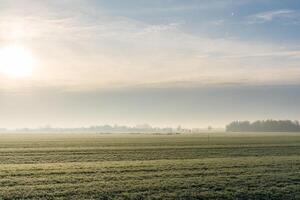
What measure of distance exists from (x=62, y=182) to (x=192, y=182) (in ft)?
30.2

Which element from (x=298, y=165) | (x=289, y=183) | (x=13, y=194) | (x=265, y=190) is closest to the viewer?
(x=13, y=194)

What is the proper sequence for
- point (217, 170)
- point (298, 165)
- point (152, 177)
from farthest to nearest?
1. point (298, 165)
2. point (217, 170)
3. point (152, 177)

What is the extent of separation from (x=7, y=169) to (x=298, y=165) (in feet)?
90.4

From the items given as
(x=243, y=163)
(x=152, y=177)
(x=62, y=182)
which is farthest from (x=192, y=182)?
(x=243, y=163)

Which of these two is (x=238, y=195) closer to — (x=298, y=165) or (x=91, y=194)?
(x=91, y=194)

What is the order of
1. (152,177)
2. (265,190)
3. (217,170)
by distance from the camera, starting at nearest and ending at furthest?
1. (265,190)
2. (152,177)
3. (217,170)

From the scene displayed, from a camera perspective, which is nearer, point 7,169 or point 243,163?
point 7,169

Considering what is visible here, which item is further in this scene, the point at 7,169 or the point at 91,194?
the point at 7,169

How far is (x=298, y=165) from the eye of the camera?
45219mm

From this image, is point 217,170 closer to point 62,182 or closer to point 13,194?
point 62,182

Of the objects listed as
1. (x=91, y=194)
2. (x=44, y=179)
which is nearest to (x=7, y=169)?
(x=44, y=179)

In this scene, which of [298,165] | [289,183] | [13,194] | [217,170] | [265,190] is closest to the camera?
[13,194]

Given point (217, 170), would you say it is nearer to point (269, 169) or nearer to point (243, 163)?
point (269, 169)

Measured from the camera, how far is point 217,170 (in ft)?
132
